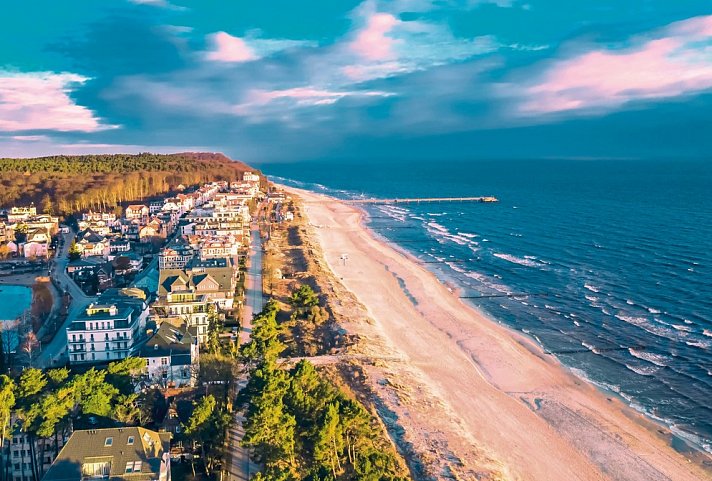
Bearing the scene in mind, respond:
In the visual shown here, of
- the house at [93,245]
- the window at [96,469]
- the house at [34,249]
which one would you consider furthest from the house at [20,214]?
the window at [96,469]

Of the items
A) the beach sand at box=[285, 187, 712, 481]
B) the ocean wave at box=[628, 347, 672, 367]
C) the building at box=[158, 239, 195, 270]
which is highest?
the building at box=[158, 239, 195, 270]

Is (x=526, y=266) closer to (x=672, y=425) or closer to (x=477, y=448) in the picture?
(x=672, y=425)

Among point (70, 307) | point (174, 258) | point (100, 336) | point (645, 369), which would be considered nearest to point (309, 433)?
point (100, 336)

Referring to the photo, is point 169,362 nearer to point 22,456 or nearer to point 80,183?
point 22,456

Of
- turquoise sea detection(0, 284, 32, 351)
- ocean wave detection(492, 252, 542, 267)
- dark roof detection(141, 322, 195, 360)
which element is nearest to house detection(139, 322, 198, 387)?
dark roof detection(141, 322, 195, 360)

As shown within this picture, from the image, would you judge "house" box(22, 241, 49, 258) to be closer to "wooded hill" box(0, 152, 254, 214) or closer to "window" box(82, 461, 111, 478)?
"wooded hill" box(0, 152, 254, 214)

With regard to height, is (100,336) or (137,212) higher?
(137,212)

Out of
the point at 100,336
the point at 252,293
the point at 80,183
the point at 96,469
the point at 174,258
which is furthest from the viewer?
the point at 80,183
